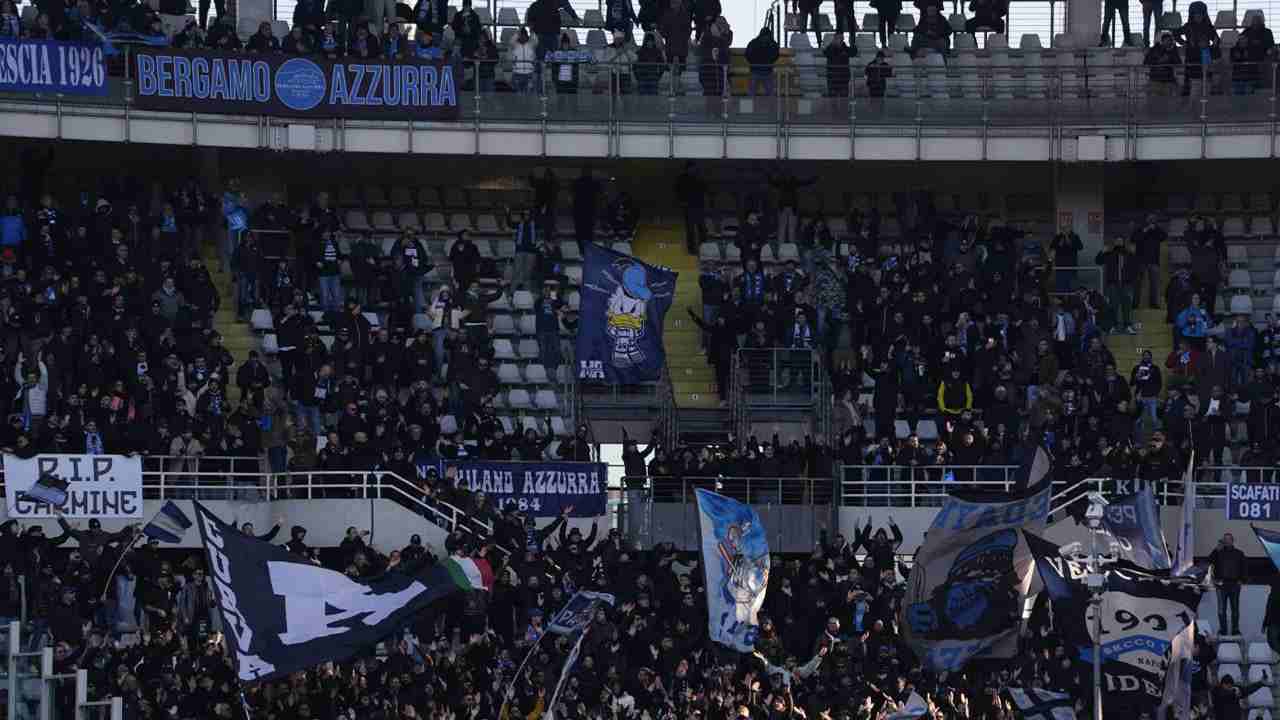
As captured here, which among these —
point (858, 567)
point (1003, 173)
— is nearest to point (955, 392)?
point (858, 567)

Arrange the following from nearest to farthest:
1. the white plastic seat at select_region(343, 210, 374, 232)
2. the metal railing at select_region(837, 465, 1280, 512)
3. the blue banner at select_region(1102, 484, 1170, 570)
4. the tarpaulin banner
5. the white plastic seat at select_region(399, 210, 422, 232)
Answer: the tarpaulin banner
the blue banner at select_region(1102, 484, 1170, 570)
the metal railing at select_region(837, 465, 1280, 512)
the white plastic seat at select_region(343, 210, 374, 232)
the white plastic seat at select_region(399, 210, 422, 232)

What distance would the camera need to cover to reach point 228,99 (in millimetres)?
42156

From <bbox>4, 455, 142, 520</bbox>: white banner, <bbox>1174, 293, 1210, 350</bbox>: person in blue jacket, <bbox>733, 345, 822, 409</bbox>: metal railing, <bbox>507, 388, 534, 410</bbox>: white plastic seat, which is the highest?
<bbox>1174, 293, 1210, 350</bbox>: person in blue jacket

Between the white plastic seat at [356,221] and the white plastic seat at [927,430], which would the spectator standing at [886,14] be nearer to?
the white plastic seat at [927,430]

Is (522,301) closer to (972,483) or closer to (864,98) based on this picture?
(864,98)

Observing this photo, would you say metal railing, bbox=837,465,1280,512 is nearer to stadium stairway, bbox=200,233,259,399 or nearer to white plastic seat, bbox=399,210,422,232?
stadium stairway, bbox=200,233,259,399

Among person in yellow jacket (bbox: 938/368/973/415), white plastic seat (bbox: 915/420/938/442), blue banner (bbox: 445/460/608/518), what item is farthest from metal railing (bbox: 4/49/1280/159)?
blue banner (bbox: 445/460/608/518)

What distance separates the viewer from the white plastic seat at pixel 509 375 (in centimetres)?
4159

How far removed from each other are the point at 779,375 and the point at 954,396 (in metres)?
2.92

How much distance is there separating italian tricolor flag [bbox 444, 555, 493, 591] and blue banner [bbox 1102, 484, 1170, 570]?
6.89 metres

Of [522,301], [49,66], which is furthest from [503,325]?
[49,66]

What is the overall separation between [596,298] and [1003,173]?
9391 mm

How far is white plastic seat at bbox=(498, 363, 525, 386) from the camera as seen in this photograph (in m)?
41.6

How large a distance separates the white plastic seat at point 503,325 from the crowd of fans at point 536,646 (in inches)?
276
